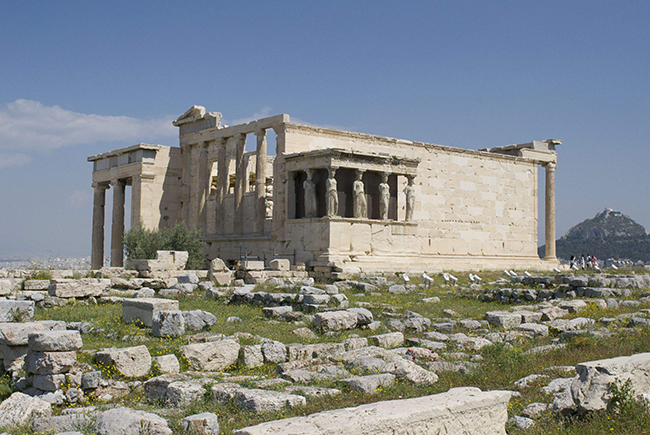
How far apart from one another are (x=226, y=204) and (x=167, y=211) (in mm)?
2826

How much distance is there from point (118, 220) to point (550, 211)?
65.2 ft

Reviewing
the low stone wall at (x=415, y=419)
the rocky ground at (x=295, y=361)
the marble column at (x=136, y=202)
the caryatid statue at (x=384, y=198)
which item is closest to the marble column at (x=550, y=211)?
the caryatid statue at (x=384, y=198)

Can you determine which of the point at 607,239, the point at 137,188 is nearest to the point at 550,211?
the point at 137,188

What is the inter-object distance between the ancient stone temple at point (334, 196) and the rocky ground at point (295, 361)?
8.22 m

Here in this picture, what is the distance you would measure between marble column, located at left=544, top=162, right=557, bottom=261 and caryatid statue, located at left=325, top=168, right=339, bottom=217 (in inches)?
566

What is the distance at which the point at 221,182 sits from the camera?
88.6 ft

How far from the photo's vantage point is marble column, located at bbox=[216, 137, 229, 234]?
87.9 feet

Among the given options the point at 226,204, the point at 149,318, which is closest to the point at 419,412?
the point at 149,318

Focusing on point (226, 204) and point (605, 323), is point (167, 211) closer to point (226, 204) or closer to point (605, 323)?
point (226, 204)

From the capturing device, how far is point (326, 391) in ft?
22.3

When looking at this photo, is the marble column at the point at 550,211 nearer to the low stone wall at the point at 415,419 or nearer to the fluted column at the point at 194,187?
the fluted column at the point at 194,187

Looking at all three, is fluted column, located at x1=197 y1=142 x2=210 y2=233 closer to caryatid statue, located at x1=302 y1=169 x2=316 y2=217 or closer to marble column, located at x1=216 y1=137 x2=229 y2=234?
marble column, located at x1=216 y1=137 x2=229 y2=234

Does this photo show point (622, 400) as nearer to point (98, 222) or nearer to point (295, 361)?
point (295, 361)

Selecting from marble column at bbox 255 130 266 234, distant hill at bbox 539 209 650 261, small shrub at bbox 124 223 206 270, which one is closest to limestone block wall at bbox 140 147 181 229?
small shrub at bbox 124 223 206 270
